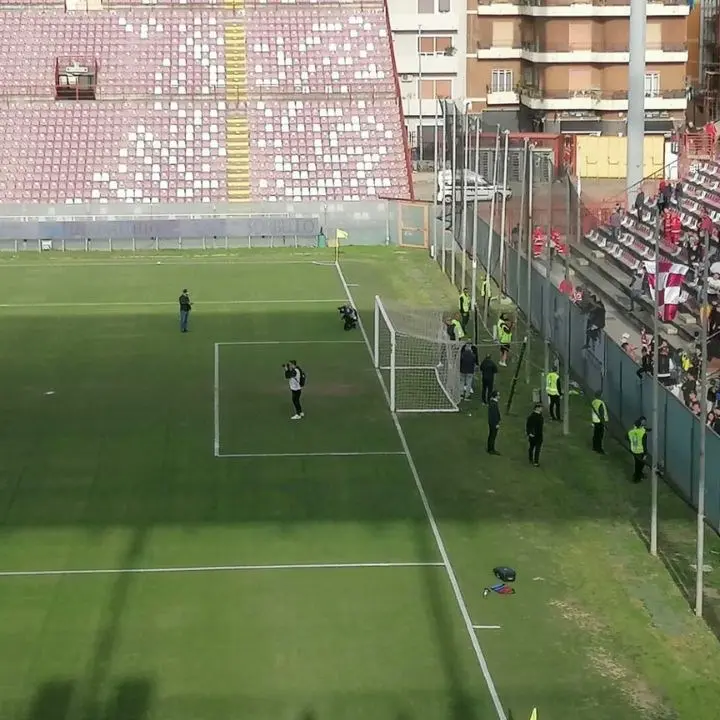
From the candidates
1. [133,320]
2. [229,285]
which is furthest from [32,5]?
[133,320]

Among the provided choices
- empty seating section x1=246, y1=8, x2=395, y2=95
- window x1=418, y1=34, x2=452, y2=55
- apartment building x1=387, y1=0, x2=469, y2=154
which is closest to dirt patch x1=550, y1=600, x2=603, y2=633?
empty seating section x1=246, y1=8, x2=395, y2=95

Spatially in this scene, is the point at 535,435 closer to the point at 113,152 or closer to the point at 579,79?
the point at 113,152

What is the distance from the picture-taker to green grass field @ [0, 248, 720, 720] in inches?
786

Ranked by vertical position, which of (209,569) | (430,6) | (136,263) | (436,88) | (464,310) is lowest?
(209,569)

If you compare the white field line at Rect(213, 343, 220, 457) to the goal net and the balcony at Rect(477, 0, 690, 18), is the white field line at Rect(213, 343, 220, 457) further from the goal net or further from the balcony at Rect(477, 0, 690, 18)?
the balcony at Rect(477, 0, 690, 18)

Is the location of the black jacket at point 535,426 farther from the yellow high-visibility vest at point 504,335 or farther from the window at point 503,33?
the window at point 503,33

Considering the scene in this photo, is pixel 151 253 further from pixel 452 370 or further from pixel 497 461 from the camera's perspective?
pixel 497 461

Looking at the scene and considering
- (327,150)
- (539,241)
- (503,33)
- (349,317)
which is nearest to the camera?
(349,317)

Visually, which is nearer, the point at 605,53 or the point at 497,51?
the point at 605,53

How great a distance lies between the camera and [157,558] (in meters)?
25.0

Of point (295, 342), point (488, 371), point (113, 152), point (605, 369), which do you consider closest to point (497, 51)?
point (113, 152)

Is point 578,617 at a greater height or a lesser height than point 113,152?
lesser

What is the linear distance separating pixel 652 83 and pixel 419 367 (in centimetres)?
5022

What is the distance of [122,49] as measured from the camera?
75.1 m
